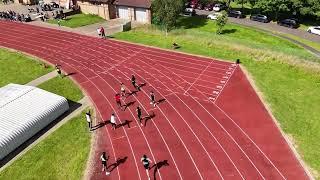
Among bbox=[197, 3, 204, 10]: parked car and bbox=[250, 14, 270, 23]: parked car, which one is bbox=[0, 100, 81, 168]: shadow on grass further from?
bbox=[197, 3, 204, 10]: parked car

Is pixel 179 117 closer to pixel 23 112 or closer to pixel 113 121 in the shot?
pixel 113 121

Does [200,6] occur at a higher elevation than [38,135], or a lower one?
higher

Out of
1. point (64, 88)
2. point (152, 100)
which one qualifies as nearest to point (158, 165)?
point (152, 100)

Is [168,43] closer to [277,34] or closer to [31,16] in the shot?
[277,34]

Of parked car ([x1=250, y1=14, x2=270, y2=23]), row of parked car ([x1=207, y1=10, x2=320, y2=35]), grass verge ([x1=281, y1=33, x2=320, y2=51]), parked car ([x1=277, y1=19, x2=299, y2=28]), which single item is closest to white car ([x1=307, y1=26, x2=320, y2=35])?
row of parked car ([x1=207, y1=10, x2=320, y2=35])

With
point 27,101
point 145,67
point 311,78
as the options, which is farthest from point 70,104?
point 311,78

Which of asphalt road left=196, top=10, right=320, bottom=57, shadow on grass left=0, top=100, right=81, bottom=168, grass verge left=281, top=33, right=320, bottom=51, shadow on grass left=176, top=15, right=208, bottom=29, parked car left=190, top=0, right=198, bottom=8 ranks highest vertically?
parked car left=190, top=0, right=198, bottom=8

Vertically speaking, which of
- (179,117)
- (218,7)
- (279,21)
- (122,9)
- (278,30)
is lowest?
(179,117)
